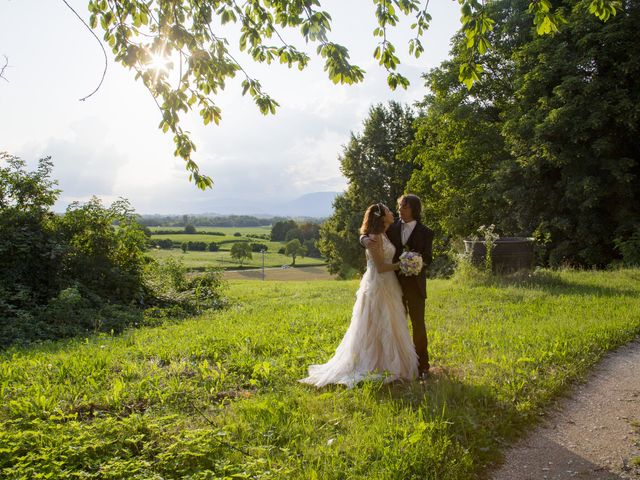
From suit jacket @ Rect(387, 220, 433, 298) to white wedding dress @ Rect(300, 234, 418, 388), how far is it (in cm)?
12

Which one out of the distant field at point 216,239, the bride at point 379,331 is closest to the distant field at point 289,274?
the distant field at point 216,239

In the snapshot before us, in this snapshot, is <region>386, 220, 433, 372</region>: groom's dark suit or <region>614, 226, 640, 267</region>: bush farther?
<region>614, 226, 640, 267</region>: bush

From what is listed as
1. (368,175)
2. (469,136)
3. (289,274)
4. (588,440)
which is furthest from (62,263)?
(289,274)

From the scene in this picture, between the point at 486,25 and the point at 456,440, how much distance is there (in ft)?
12.6

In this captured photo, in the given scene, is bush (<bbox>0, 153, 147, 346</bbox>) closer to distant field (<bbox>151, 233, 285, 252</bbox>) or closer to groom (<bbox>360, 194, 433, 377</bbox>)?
groom (<bbox>360, 194, 433, 377</bbox>)

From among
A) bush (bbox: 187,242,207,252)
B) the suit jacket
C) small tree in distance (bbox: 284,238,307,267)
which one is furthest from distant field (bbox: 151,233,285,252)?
the suit jacket

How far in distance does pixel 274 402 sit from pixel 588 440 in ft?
10.9

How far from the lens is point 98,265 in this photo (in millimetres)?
13023

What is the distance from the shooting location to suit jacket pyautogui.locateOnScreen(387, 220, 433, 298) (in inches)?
240

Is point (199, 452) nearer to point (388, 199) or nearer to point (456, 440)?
point (456, 440)

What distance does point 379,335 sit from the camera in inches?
242

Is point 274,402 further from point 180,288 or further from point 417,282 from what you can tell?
point 180,288

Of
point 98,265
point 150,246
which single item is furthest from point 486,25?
point 150,246

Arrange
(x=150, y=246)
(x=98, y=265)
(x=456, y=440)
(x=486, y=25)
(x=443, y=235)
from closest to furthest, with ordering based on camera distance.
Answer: (x=486, y=25) < (x=456, y=440) < (x=98, y=265) < (x=150, y=246) < (x=443, y=235)
